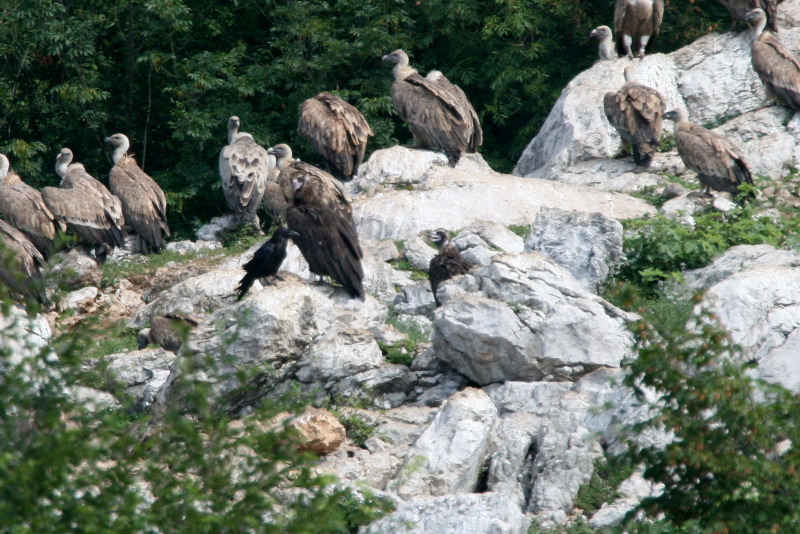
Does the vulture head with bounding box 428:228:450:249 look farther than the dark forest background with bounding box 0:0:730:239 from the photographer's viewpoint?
No

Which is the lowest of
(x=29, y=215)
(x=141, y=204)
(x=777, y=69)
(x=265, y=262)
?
(x=141, y=204)

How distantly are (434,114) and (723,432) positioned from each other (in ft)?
34.9

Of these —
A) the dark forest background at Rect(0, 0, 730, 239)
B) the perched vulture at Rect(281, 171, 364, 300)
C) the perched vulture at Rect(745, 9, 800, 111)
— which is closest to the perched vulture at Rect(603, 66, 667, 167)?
the perched vulture at Rect(745, 9, 800, 111)

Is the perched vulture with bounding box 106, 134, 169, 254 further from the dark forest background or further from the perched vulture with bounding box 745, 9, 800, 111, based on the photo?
the perched vulture with bounding box 745, 9, 800, 111

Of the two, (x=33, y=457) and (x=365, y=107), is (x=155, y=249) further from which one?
(x=33, y=457)

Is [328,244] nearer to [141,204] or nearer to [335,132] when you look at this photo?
[335,132]

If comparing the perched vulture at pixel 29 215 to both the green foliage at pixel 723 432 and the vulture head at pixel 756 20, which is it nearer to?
the vulture head at pixel 756 20

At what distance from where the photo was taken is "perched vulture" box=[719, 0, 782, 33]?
17.1m

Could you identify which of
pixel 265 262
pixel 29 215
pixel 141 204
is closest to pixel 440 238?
pixel 265 262

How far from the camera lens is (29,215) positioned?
14500 mm

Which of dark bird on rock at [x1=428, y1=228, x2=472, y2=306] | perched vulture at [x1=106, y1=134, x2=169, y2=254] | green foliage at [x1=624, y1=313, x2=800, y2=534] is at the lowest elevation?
perched vulture at [x1=106, y1=134, x2=169, y2=254]

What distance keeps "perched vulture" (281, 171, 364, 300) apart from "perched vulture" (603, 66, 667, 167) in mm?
5555

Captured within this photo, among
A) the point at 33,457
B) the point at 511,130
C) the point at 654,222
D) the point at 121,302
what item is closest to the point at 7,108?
the point at 121,302

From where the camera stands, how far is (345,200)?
459 inches
